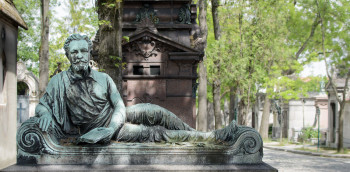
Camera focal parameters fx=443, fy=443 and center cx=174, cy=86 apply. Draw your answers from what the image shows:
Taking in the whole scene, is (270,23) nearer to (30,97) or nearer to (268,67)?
(268,67)

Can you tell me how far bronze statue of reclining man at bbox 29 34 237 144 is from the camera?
18.6ft

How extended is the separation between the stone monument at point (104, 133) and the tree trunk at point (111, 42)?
5.91 m

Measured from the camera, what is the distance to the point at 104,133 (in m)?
5.28

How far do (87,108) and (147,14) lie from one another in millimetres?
13486

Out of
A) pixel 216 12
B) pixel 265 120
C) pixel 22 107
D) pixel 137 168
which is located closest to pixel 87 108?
pixel 137 168

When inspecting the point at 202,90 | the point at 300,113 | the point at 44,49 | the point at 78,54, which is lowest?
the point at 300,113

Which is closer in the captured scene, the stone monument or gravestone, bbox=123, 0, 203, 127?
the stone monument

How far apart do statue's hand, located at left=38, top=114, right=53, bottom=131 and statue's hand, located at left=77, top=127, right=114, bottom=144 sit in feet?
1.38

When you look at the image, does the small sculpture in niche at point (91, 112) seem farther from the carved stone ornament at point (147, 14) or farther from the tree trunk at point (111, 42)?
the carved stone ornament at point (147, 14)

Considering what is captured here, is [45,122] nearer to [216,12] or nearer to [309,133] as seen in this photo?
[216,12]

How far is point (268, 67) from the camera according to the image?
30.4 meters

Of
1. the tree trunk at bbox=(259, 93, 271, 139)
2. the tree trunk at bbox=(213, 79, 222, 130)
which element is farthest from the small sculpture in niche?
the tree trunk at bbox=(259, 93, 271, 139)

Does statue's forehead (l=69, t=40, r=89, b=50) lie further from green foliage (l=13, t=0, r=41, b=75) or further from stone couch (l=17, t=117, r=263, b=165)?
green foliage (l=13, t=0, r=41, b=75)

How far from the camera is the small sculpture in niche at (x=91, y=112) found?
18.6 ft
